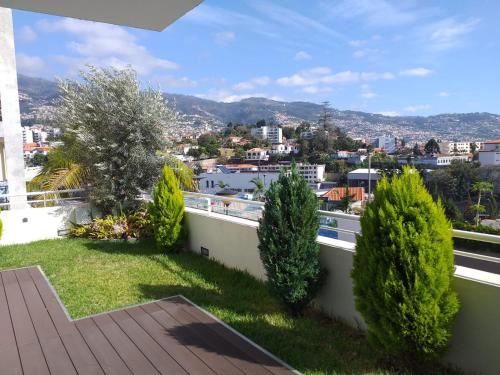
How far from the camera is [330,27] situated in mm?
29125

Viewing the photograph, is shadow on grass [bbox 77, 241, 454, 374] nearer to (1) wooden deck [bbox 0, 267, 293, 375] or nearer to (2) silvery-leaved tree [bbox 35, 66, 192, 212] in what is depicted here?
(1) wooden deck [bbox 0, 267, 293, 375]

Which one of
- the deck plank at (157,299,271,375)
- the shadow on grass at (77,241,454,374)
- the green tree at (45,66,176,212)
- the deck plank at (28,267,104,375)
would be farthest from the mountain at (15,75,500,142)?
the deck plank at (157,299,271,375)

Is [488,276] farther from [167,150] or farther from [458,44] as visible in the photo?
[458,44]

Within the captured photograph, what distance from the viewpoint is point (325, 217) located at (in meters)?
4.40

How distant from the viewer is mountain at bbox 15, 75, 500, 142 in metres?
12.0

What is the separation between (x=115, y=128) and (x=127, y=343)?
6415 mm

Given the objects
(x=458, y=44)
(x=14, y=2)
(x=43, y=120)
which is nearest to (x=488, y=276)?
(x=14, y=2)

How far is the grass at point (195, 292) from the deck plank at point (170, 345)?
1.71 feet

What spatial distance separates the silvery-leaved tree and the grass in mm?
1619

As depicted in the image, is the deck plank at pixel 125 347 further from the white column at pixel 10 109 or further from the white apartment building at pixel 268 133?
the white apartment building at pixel 268 133

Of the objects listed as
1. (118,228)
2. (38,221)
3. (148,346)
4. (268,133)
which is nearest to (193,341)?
(148,346)

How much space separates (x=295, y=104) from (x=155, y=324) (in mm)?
97485

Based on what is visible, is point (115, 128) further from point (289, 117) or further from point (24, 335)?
point (289, 117)

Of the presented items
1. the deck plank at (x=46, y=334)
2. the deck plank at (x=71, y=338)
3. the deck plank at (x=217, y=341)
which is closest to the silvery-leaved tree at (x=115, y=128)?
the deck plank at (x=46, y=334)
